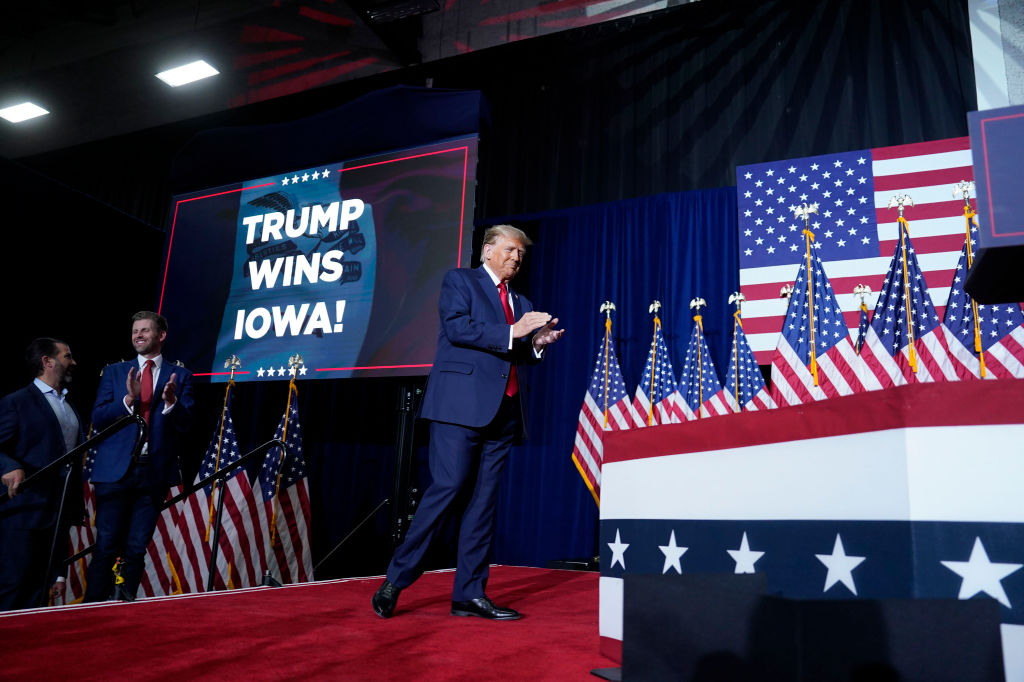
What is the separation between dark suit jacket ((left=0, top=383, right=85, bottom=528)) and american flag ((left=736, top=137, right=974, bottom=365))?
14.8 ft

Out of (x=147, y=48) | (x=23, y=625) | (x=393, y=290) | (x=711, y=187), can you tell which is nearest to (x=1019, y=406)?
(x=23, y=625)

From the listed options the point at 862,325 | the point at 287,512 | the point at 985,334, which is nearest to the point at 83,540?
→ the point at 287,512

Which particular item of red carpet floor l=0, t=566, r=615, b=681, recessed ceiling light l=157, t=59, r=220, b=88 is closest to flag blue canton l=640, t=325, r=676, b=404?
red carpet floor l=0, t=566, r=615, b=681

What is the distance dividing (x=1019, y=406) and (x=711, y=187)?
206 inches

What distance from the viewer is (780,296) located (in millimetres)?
5500

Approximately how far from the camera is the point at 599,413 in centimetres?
563

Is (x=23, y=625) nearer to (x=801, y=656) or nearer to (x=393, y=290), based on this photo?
(x=801, y=656)

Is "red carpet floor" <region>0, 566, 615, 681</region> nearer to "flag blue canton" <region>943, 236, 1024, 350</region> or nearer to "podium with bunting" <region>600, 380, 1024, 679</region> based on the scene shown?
"podium with bunting" <region>600, 380, 1024, 679</region>

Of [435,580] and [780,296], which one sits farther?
[780,296]

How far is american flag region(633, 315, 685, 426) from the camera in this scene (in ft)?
17.7

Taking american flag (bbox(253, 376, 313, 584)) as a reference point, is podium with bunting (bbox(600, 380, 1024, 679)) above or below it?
above

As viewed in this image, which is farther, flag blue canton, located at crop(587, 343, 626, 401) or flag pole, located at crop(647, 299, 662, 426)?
flag blue canton, located at crop(587, 343, 626, 401)

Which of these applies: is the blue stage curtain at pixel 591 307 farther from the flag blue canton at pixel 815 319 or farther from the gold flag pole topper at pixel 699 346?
the flag blue canton at pixel 815 319

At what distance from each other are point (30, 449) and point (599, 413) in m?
3.66
